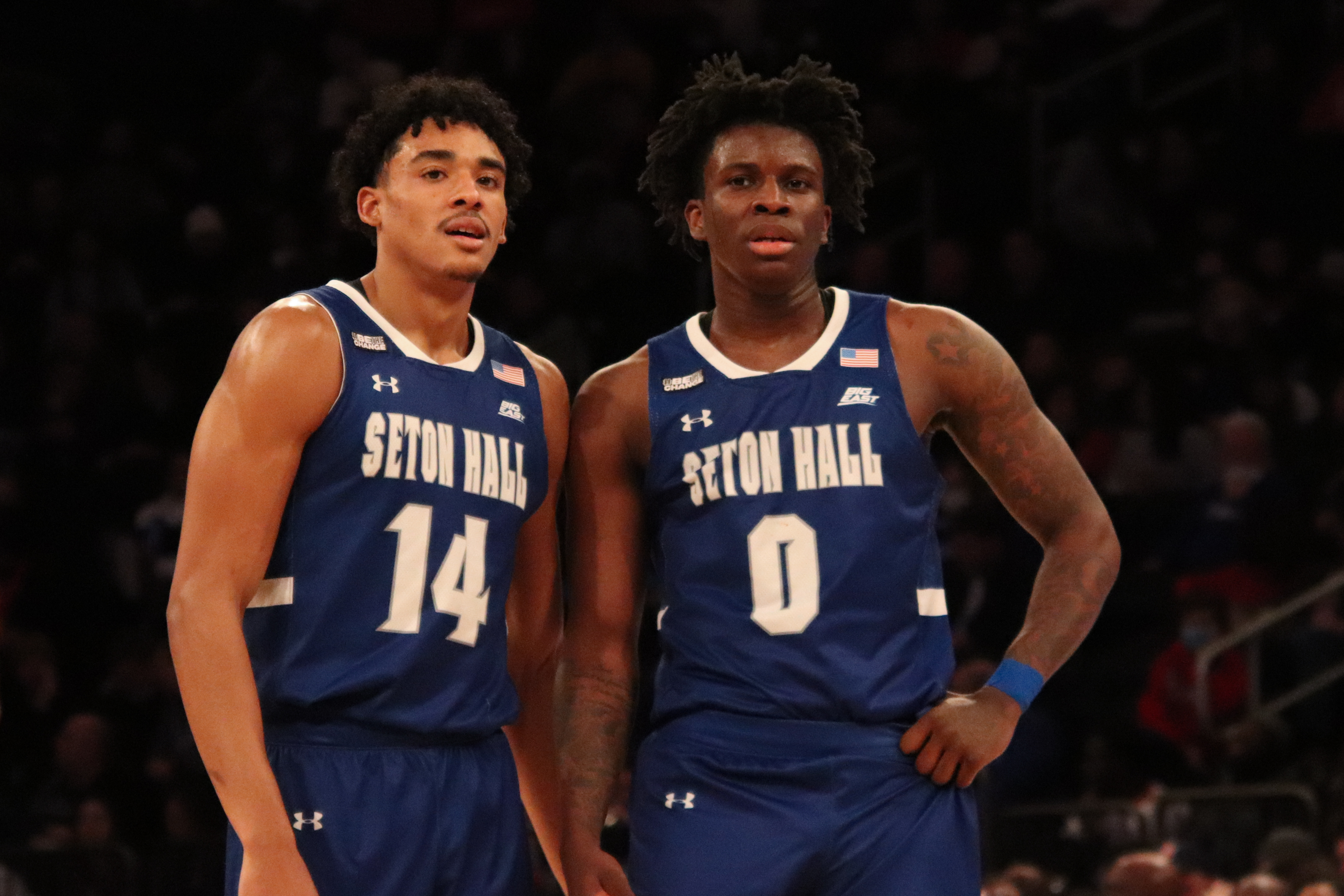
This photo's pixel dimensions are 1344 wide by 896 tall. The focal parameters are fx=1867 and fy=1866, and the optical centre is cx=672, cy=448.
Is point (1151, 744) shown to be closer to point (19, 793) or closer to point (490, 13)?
point (19, 793)

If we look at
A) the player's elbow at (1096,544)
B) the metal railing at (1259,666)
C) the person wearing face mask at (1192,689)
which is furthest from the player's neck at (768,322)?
the person wearing face mask at (1192,689)

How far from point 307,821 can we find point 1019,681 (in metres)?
1.41

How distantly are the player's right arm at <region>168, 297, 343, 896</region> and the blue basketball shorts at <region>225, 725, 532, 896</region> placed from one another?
6.0 inches

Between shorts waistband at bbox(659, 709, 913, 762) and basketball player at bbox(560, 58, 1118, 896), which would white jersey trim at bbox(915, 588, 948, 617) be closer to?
basketball player at bbox(560, 58, 1118, 896)

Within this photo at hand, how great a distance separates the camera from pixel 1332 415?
9211 millimetres

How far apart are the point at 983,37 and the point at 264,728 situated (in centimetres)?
926

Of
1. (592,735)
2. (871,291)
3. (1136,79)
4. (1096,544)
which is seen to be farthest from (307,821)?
(1136,79)

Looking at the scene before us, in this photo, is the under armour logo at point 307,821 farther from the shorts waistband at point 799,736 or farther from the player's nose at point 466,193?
the player's nose at point 466,193

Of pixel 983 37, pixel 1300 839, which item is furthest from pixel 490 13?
pixel 1300 839

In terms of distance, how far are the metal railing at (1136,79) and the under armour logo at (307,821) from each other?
8.37 m

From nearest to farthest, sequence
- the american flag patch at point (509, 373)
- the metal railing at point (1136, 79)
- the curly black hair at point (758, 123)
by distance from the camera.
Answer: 1. the american flag patch at point (509, 373)
2. the curly black hair at point (758, 123)
3. the metal railing at point (1136, 79)

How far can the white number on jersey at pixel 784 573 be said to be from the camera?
12.0 ft

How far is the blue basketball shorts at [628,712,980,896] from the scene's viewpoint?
3.54m

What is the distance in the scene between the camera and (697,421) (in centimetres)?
385
